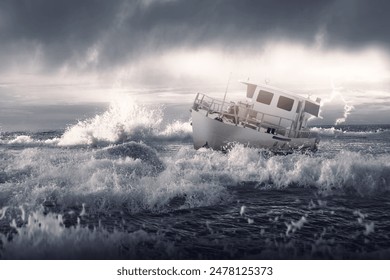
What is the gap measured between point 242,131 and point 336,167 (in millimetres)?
10686

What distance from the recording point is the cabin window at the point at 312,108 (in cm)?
3056

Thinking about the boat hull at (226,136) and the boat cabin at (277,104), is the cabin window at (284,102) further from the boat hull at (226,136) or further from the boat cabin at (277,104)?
the boat hull at (226,136)

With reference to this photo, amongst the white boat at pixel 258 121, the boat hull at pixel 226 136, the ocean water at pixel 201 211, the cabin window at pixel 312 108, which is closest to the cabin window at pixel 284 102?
the white boat at pixel 258 121

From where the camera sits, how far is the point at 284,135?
27.4 meters

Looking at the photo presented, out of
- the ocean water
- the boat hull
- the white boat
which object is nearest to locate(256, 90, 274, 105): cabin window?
the white boat

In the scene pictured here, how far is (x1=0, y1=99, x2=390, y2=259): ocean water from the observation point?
7012 mm

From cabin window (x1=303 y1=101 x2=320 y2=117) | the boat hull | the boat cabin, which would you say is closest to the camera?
the boat hull

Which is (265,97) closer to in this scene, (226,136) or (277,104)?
(277,104)

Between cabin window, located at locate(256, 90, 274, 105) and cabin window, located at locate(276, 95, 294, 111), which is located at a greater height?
cabin window, located at locate(256, 90, 274, 105)

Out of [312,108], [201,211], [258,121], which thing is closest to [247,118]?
[258,121]

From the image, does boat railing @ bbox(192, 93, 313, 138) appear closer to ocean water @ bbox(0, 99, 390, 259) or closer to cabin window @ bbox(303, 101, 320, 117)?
cabin window @ bbox(303, 101, 320, 117)

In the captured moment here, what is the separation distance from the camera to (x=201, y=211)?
32.7 ft

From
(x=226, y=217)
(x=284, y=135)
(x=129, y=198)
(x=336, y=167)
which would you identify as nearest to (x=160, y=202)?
(x=129, y=198)

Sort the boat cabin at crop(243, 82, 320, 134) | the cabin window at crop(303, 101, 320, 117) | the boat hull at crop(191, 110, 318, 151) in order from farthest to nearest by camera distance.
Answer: the cabin window at crop(303, 101, 320, 117) < the boat cabin at crop(243, 82, 320, 134) < the boat hull at crop(191, 110, 318, 151)
